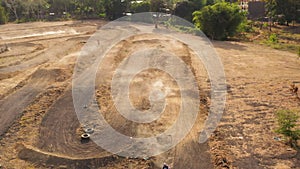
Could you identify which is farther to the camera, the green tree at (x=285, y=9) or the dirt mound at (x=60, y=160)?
the green tree at (x=285, y=9)

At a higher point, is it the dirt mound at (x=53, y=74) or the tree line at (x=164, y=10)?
the tree line at (x=164, y=10)

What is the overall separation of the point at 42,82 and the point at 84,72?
3167 mm

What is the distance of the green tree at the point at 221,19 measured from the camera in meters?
31.0

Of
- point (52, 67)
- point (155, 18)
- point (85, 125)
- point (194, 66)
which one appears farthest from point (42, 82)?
point (155, 18)

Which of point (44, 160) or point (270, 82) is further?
point (270, 82)

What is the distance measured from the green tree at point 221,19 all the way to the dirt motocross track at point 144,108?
2886 mm

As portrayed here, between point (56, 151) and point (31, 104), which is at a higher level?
point (31, 104)

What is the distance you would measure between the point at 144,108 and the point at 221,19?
18.4 meters

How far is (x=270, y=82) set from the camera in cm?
1961

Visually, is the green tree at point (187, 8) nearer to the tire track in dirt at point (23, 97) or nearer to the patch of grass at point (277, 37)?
the patch of grass at point (277, 37)

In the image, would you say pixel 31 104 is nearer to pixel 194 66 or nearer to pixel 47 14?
pixel 194 66

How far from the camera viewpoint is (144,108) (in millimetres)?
16594

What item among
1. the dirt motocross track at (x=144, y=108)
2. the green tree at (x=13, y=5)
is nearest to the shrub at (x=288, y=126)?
the dirt motocross track at (x=144, y=108)

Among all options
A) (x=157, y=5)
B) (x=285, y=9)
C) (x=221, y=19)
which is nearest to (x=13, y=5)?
(x=157, y=5)
